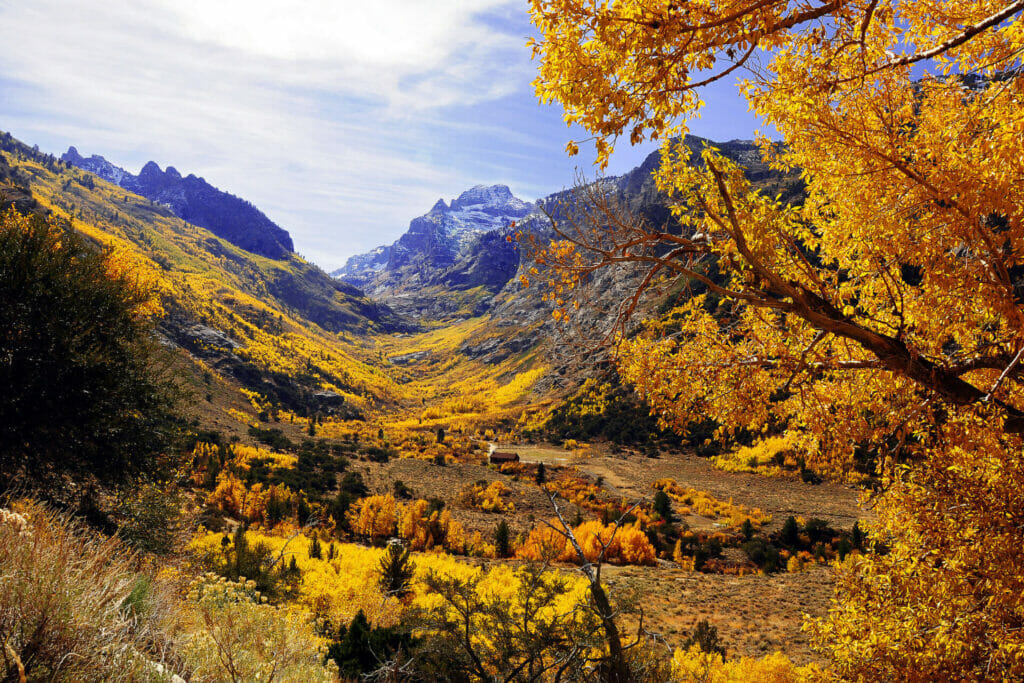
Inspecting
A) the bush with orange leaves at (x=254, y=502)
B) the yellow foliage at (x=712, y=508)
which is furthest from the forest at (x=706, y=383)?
the yellow foliage at (x=712, y=508)

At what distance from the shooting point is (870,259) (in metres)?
4.20

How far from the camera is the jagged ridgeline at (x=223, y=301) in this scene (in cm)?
6731

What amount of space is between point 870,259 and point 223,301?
383 ft

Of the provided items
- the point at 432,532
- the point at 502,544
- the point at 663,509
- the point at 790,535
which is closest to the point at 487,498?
the point at 432,532

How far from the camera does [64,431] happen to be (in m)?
9.21

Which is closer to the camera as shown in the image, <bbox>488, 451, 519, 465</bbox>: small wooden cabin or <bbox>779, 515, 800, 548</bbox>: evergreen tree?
<bbox>779, 515, 800, 548</bbox>: evergreen tree

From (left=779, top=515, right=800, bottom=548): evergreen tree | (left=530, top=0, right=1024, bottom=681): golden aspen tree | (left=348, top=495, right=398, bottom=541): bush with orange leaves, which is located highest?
(left=530, top=0, right=1024, bottom=681): golden aspen tree

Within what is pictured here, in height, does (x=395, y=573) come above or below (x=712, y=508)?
above

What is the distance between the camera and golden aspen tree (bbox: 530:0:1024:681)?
2.83 meters

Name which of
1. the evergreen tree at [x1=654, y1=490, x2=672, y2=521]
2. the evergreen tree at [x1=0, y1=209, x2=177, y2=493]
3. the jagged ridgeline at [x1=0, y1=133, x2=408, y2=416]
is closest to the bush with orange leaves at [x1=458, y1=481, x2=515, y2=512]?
the evergreen tree at [x1=654, y1=490, x2=672, y2=521]

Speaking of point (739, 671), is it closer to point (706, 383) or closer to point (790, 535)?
point (706, 383)

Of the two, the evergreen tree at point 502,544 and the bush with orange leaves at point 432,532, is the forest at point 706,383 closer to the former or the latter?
the evergreen tree at point 502,544

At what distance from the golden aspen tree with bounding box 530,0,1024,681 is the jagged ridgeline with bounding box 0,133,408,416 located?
16.1 m

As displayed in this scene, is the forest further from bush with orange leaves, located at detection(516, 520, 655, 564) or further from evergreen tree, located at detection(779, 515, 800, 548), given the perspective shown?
evergreen tree, located at detection(779, 515, 800, 548)
